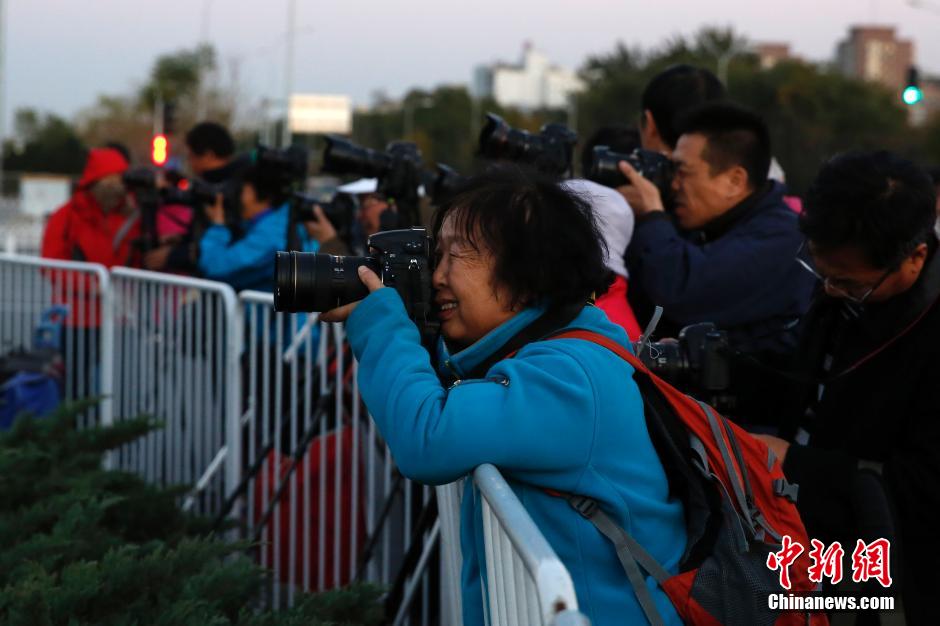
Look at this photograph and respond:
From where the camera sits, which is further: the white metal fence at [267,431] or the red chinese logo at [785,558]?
the white metal fence at [267,431]

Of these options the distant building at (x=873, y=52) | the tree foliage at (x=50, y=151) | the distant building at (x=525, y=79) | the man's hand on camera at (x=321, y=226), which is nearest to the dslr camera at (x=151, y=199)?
the man's hand on camera at (x=321, y=226)

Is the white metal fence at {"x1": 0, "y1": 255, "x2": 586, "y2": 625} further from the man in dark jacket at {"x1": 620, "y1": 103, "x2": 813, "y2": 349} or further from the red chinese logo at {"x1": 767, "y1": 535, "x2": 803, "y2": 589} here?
the red chinese logo at {"x1": 767, "y1": 535, "x2": 803, "y2": 589}

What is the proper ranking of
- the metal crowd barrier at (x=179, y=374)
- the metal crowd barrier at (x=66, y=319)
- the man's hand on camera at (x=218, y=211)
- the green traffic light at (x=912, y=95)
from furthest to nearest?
the green traffic light at (x=912, y=95) → the man's hand on camera at (x=218, y=211) → the metal crowd barrier at (x=66, y=319) → the metal crowd barrier at (x=179, y=374)

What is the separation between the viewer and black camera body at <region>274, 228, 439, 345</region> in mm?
2514

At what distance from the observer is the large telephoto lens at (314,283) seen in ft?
8.25

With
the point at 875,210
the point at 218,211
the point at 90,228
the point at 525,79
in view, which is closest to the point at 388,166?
the point at 218,211

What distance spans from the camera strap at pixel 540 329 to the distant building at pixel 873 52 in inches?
5055

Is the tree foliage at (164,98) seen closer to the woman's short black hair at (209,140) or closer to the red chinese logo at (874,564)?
the woman's short black hair at (209,140)

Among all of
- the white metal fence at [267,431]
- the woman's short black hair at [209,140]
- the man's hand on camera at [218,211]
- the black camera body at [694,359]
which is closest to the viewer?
the black camera body at [694,359]

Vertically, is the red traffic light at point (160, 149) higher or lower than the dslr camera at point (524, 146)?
lower

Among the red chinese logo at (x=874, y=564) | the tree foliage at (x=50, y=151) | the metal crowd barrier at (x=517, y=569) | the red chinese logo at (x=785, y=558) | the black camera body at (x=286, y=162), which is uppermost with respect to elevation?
the black camera body at (x=286, y=162)

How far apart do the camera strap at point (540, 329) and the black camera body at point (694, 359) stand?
57 centimetres

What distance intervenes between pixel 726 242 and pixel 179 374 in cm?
313

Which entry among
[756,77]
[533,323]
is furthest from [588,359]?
[756,77]
